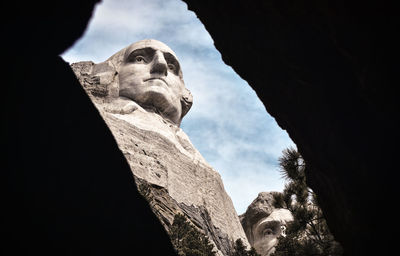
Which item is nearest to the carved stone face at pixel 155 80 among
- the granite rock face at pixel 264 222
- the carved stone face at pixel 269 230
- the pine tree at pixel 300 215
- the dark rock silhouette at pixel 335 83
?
the granite rock face at pixel 264 222

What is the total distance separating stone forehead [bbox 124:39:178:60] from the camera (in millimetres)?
18352

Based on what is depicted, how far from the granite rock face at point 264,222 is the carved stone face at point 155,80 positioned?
3287mm

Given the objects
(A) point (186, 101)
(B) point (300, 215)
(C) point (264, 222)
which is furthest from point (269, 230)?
(B) point (300, 215)

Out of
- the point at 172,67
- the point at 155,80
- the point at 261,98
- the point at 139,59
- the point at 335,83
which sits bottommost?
the point at 335,83

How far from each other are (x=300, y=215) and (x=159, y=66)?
34.5 feet

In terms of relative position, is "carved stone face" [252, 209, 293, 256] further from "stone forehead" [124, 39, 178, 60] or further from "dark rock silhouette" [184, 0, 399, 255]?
"dark rock silhouette" [184, 0, 399, 255]

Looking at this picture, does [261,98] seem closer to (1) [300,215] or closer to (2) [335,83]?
(2) [335,83]

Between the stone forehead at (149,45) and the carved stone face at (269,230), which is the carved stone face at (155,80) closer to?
the stone forehead at (149,45)

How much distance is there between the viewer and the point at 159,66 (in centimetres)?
1756

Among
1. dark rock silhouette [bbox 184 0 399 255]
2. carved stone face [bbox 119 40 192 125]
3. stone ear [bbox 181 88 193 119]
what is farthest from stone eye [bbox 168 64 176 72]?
dark rock silhouette [bbox 184 0 399 255]

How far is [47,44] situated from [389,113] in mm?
2196

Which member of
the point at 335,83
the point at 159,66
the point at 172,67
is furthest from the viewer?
the point at 172,67

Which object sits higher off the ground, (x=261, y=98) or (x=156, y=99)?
(x=156, y=99)

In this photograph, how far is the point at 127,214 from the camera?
15.2 ft
